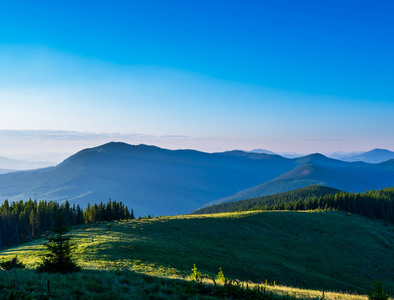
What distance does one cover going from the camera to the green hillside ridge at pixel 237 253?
1766 cm

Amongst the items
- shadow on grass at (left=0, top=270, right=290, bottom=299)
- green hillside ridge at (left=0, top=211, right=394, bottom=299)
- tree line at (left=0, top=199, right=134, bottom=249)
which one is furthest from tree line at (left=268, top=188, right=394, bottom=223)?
shadow on grass at (left=0, top=270, right=290, bottom=299)

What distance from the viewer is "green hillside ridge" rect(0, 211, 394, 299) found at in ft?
57.9

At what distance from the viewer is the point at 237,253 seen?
39.5 metres

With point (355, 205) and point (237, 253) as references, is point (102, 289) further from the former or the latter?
A: point (355, 205)

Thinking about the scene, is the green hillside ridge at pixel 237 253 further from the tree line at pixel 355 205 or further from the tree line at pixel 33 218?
the tree line at pixel 355 205

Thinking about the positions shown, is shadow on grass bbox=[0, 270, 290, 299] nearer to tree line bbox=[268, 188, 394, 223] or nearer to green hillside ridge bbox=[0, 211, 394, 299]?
green hillside ridge bbox=[0, 211, 394, 299]

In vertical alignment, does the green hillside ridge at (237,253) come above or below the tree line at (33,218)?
above

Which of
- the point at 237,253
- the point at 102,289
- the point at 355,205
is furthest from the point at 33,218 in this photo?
the point at 355,205

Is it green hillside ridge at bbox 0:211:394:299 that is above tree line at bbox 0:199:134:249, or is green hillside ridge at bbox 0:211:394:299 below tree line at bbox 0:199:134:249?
above

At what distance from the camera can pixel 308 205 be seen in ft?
418

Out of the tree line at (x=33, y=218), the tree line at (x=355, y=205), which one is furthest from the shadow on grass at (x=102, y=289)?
the tree line at (x=355, y=205)

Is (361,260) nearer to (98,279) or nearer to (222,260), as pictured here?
(222,260)

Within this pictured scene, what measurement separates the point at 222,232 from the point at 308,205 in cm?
9241

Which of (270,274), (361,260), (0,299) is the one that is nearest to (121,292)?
(0,299)
